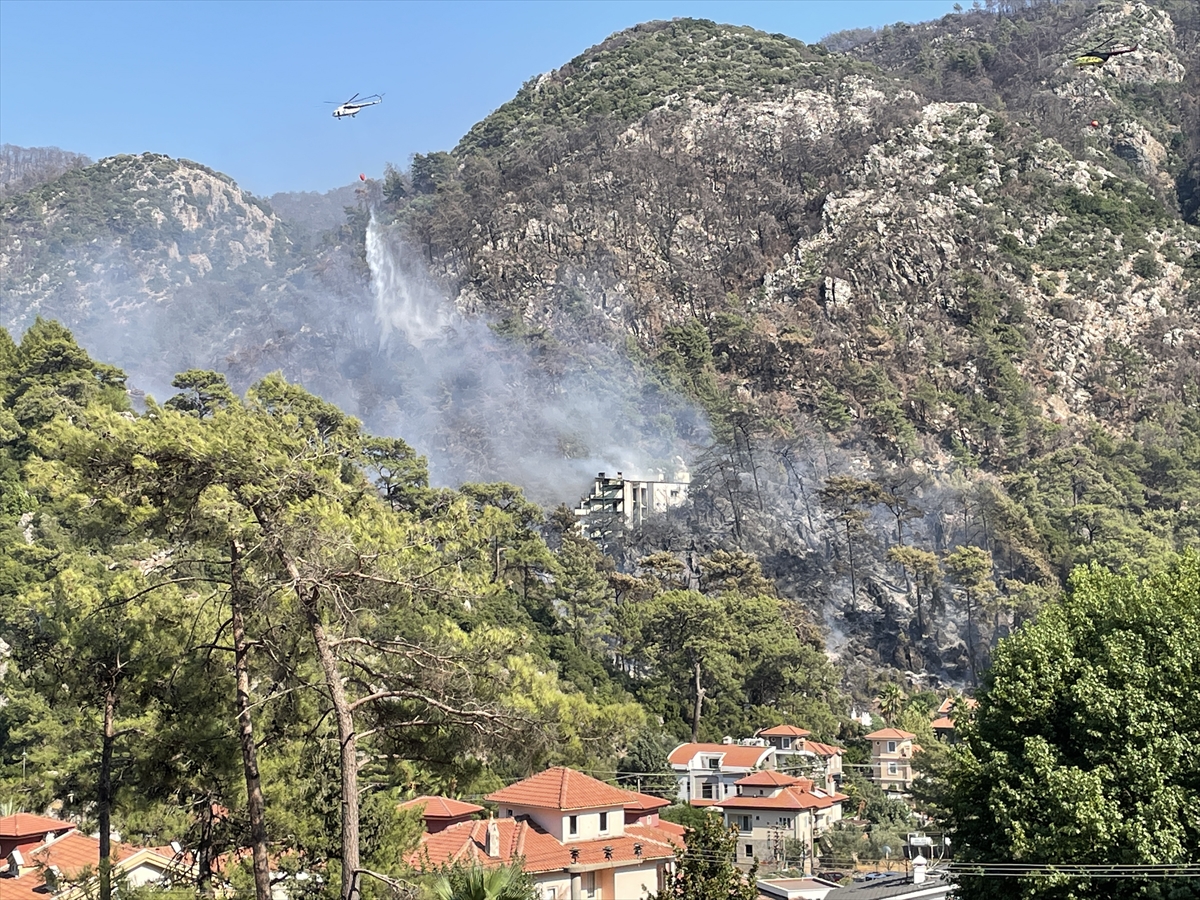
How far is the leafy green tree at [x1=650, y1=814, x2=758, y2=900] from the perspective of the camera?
667 inches

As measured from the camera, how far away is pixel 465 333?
104 m

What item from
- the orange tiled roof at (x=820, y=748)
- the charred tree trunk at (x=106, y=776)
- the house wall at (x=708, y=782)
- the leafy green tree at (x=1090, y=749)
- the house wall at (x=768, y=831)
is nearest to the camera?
the charred tree trunk at (x=106, y=776)

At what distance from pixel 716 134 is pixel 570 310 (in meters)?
25.4

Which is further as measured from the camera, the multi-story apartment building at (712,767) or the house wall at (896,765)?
the house wall at (896,765)

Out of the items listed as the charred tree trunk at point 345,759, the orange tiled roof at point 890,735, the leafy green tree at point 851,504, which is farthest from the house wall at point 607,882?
the leafy green tree at point 851,504

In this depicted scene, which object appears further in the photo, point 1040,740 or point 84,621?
point 1040,740

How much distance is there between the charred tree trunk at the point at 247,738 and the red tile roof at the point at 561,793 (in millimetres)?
14798

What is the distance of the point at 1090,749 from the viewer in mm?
20109

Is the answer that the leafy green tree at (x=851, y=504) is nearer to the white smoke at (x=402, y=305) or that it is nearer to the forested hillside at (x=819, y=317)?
the forested hillside at (x=819, y=317)

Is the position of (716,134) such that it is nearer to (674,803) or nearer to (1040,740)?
(674,803)

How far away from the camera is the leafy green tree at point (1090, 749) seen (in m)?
19.1

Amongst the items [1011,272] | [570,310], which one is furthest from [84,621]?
[1011,272]

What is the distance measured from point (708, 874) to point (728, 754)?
3458 centimetres

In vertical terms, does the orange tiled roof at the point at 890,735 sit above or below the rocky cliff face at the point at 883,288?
below
